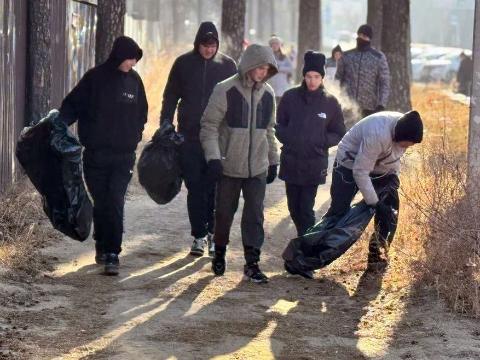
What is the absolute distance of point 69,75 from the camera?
537 inches

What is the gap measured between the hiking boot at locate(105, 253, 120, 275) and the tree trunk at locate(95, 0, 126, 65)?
4.73 meters

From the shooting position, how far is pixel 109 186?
8625mm

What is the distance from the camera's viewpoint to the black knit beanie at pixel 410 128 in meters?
7.70

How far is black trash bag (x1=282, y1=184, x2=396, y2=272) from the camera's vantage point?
811 cm

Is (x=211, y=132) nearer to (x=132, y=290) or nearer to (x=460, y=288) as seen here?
(x=132, y=290)

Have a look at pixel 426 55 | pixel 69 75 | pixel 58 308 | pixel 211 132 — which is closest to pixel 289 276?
pixel 211 132

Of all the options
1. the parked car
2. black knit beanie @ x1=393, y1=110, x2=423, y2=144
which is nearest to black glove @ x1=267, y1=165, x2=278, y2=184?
black knit beanie @ x1=393, y1=110, x2=423, y2=144

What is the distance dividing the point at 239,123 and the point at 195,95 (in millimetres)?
1012

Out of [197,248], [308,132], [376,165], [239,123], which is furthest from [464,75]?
[239,123]

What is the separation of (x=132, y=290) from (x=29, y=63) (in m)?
4.04

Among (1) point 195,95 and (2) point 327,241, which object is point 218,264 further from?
(1) point 195,95

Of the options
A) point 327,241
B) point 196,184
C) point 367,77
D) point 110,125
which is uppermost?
point 367,77

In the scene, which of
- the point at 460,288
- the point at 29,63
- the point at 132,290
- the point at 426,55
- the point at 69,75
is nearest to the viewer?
the point at 460,288

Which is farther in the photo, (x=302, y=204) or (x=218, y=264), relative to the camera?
(x=302, y=204)
